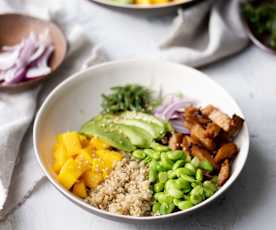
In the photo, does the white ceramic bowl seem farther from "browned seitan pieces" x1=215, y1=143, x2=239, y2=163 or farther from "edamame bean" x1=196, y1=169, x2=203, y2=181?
"edamame bean" x1=196, y1=169, x2=203, y2=181

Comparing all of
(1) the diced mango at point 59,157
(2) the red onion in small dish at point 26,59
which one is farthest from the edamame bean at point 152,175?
(2) the red onion in small dish at point 26,59

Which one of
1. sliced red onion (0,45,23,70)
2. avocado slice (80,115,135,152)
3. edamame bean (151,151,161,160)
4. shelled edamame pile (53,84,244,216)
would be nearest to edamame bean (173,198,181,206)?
shelled edamame pile (53,84,244,216)

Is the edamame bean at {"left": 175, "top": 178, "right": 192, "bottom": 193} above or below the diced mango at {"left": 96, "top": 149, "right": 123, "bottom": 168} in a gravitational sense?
above

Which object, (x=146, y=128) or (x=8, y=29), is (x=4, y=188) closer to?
(x=146, y=128)

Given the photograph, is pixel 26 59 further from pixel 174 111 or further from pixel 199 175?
pixel 199 175

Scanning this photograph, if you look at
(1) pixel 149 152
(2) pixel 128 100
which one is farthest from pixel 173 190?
(2) pixel 128 100

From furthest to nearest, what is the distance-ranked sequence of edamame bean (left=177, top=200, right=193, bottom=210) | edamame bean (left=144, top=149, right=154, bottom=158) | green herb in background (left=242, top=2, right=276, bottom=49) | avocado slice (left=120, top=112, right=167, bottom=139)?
green herb in background (left=242, top=2, right=276, bottom=49) < avocado slice (left=120, top=112, right=167, bottom=139) < edamame bean (left=144, top=149, right=154, bottom=158) < edamame bean (left=177, top=200, right=193, bottom=210)

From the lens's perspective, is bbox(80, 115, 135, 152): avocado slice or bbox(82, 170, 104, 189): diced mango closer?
bbox(82, 170, 104, 189): diced mango
